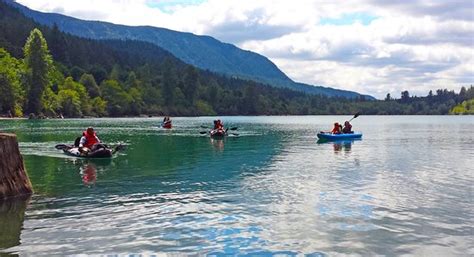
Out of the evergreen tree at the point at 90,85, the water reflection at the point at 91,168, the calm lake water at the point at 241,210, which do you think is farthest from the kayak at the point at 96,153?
the evergreen tree at the point at 90,85

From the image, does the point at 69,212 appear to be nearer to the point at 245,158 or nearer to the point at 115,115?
the point at 245,158

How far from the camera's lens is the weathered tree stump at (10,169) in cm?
1933

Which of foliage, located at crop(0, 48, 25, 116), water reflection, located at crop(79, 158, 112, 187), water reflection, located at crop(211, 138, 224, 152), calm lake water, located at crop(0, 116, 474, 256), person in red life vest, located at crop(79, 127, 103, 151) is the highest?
foliage, located at crop(0, 48, 25, 116)

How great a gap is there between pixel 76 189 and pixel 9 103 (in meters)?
113

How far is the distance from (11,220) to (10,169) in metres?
3.32

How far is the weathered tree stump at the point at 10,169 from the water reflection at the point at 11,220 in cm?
44

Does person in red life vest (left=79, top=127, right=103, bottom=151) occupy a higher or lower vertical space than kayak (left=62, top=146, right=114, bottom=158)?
higher

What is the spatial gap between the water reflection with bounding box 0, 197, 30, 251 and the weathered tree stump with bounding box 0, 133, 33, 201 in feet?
1.45

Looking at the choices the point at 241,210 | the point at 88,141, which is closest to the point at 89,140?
the point at 88,141

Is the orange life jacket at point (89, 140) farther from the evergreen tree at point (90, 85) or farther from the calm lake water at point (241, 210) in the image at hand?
the evergreen tree at point (90, 85)

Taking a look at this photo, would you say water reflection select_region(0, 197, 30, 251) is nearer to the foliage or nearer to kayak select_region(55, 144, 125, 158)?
kayak select_region(55, 144, 125, 158)

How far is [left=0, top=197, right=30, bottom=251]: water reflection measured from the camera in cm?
1477

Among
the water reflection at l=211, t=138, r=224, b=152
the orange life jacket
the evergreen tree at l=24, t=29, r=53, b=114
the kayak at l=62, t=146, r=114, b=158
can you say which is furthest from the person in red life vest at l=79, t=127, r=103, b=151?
the evergreen tree at l=24, t=29, r=53, b=114

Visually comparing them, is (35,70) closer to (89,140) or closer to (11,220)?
(89,140)
